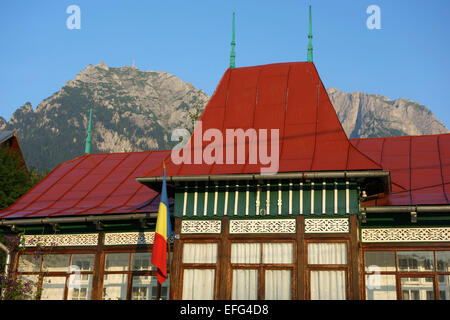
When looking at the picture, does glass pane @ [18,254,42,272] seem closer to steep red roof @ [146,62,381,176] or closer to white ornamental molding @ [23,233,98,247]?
white ornamental molding @ [23,233,98,247]

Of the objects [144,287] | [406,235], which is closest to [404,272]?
[406,235]

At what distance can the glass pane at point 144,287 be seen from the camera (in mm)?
18109

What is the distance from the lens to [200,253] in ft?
51.2

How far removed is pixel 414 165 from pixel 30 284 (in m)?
12.5

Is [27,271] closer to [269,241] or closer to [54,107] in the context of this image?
[269,241]

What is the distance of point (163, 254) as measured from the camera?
15.0 metres

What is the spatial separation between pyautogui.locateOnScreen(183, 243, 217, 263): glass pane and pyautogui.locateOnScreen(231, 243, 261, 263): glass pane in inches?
20.5

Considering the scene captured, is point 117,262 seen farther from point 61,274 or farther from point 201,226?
point 201,226

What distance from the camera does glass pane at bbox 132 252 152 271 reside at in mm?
18297

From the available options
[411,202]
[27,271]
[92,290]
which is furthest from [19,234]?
[411,202]

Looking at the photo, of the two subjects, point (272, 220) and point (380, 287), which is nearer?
point (272, 220)

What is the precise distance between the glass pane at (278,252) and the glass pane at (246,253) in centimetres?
18

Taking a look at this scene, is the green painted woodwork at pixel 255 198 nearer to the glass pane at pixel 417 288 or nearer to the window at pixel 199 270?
the window at pixel 199 270
